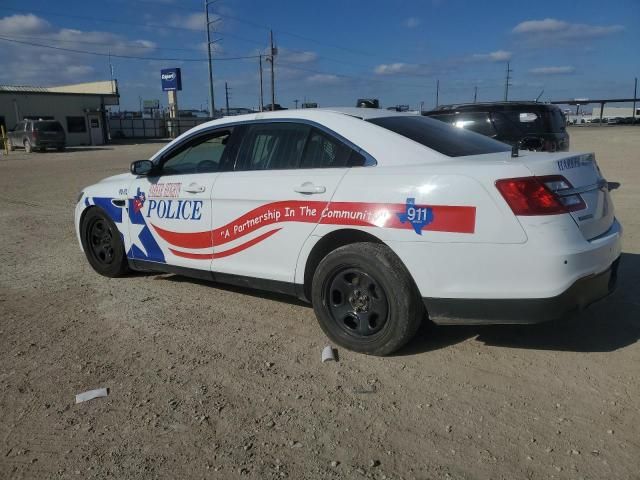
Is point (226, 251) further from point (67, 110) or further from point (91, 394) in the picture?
point (67, 110)

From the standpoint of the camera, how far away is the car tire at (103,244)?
556 centimetres

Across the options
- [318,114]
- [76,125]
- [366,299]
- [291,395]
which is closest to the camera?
[291,395]

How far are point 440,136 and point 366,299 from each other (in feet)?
4.32

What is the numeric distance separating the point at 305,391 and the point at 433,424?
0.78 metres

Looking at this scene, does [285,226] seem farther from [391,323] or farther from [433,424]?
[433,424]

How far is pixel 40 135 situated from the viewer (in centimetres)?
3134

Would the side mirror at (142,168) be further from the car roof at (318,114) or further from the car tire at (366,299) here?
the car tire at (366,299)

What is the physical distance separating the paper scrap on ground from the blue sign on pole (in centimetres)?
5527

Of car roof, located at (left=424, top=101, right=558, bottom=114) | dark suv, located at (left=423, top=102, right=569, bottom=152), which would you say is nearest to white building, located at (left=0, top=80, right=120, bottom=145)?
car roof, located at (left=424, top=101, right=558, bottom=114)

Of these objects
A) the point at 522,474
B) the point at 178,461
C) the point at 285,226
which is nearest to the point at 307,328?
the point at 285,226

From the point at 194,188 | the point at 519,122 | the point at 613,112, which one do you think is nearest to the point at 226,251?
the point at 194,188

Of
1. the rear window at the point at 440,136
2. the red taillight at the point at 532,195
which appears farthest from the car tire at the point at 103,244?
the red taillight at the point at 532,195

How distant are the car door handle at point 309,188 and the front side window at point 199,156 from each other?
1017mm

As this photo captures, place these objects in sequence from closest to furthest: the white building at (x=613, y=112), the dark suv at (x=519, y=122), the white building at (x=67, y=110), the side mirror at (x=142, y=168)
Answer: the side mirror at (x=142, y=168) < the dark suv at (x=519, y=122) < the white building at (x=67, y=110) < the white building at (x=613, y=112)
